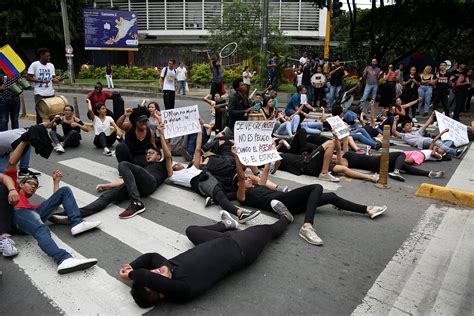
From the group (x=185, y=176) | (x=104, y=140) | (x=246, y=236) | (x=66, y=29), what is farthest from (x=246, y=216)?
(x=66, y=29)

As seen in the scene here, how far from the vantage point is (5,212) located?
439 cm

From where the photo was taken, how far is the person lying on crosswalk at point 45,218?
4141 millimetres

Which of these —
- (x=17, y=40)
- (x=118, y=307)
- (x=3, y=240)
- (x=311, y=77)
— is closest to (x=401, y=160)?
(x=118, y=307)

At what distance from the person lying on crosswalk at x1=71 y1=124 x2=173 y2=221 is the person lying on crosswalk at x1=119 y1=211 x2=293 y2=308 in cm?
176

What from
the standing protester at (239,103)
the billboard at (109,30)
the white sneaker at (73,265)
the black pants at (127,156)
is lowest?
the white sneaker at (73,265)

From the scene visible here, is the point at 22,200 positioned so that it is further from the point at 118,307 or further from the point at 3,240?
the point at 118,307

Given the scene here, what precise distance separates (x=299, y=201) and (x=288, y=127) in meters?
5.59

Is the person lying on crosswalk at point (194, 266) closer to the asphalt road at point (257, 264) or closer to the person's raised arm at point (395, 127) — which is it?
the asphalt road at point (257, 264)

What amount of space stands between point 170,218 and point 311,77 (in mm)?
11744

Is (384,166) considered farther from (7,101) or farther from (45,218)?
(7,101)

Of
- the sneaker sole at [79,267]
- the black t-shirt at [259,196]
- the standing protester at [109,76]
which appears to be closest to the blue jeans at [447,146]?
the black t-shirt at [259,196]

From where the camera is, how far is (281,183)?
725 centimetres

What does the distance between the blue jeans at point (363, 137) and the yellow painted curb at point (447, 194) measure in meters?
3.32

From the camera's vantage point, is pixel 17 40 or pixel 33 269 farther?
pixel 17 40
